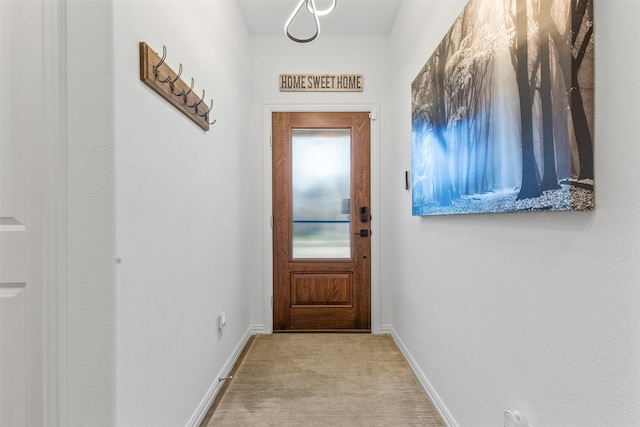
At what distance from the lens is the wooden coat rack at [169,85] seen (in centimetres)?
120

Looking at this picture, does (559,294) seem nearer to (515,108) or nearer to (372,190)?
(515,108)

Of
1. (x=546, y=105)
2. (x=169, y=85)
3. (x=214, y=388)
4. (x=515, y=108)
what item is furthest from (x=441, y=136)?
(x=214, y=388)

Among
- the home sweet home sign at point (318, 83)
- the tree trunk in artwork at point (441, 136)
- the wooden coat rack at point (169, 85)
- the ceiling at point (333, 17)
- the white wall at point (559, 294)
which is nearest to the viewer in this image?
the white wall at point (559, 294)

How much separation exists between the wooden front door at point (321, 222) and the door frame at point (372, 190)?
47mm

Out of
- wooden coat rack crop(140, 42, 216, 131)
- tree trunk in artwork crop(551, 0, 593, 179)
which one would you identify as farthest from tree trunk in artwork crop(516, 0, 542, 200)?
wooden coat rack crop(140, 42, 216, 131)

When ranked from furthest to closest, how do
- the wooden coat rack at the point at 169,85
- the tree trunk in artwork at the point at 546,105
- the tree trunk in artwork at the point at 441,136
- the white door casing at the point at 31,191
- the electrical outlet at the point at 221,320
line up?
the electrical outlet at the point at 221,320, the tree trunk in artwork at the point at 441,136, the wooden coat rack at the point at 169,85, the white door casing at the point at 31,191, the tree trunk in artwork at the point at 546,105

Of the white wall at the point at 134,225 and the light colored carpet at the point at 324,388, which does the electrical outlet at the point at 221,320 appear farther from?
the light colored carpet at the point at 324,388

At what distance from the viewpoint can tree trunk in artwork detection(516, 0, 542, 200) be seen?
0.98m

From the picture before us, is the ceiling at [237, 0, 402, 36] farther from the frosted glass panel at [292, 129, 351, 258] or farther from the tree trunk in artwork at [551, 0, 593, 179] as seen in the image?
the tree trunk in artwork at [551, 0, 593, 179]

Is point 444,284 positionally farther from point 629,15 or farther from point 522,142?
point 629,15

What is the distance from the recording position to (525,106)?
1006 millimetres

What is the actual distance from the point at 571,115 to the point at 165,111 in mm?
1429

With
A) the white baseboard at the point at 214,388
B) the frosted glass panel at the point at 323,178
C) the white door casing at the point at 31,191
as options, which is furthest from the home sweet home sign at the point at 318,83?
the white baseboard at the point at 214,388

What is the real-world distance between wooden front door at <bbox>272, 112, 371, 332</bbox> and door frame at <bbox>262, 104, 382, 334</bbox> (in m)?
0.05
